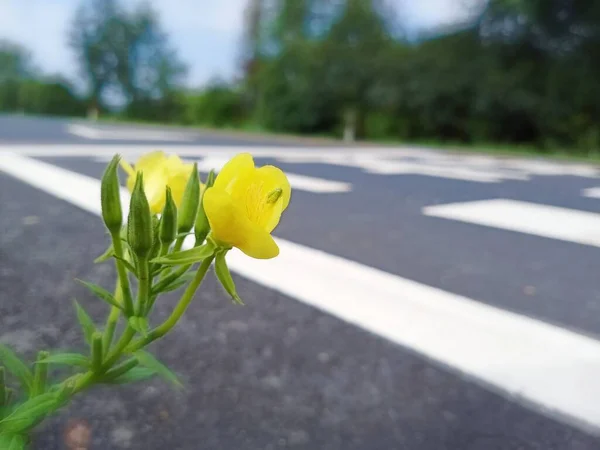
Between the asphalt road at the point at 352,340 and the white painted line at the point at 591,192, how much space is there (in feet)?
6.20

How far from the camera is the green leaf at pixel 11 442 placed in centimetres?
67

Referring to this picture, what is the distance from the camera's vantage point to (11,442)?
673mm

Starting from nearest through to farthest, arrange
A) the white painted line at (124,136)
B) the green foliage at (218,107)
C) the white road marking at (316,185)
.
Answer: the white road marking at (316,185), the white painted line at (124,136), the green foliage at (218,107)

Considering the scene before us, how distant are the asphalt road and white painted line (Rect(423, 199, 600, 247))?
0.21ft

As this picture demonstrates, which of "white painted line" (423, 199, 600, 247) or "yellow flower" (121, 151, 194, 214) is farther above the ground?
"yellow flower" (121, 151, 194, 214)

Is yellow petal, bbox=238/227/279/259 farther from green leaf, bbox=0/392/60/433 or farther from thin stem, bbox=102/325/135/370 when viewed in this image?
green leaf, bbox=0/392/60/433

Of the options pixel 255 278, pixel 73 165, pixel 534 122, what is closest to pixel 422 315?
pixel 255 278

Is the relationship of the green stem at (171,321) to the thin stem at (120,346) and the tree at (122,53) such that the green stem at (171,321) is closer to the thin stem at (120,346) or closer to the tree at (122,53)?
the thin stem at (120,346)

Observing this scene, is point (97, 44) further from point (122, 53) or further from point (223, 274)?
point (223, 274)

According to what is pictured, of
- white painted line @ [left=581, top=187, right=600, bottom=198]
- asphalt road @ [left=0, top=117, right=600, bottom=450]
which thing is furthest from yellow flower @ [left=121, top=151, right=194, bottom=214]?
white painted line @ [left=581, top=187, right=600, bottom=198]

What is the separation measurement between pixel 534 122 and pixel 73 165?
10.3 m

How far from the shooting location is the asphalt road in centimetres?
98

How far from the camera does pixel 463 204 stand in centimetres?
360

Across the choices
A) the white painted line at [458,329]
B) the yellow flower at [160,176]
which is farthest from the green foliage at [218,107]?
the yellow flower at [160,176]
